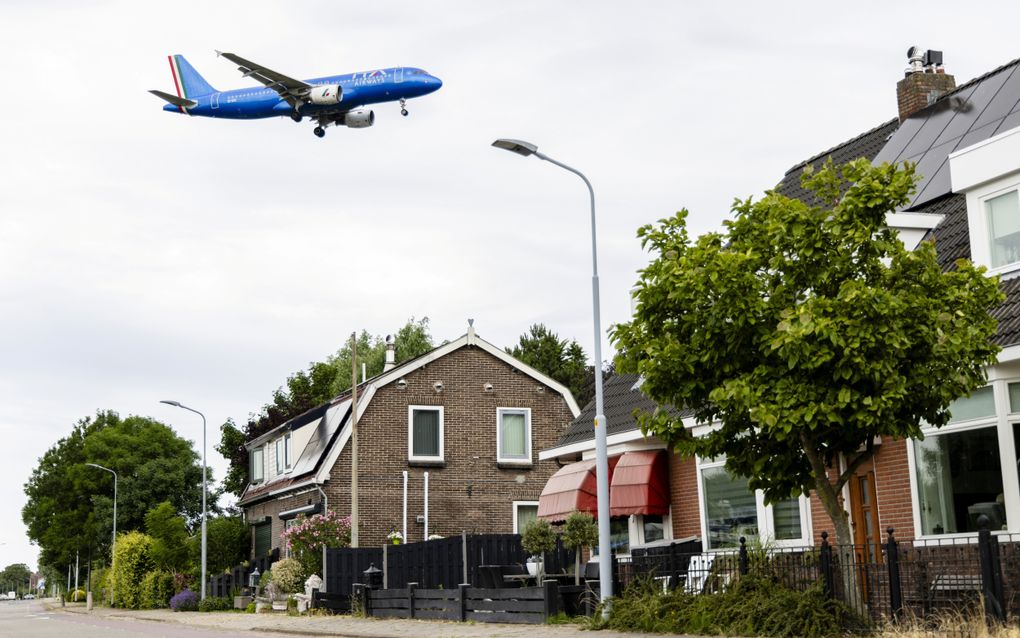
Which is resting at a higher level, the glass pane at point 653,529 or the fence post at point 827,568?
the glass pane at point 653,529

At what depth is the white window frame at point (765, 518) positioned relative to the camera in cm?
2011

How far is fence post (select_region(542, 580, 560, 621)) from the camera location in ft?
66.7

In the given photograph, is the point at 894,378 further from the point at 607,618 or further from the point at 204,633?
the point at 204,633

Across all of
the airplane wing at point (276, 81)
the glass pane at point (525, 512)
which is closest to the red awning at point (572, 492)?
the glass pane at point (525, 512)

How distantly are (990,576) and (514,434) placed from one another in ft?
88.6

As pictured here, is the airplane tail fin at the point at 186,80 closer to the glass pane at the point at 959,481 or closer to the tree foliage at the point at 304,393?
the tree foliage at the point at 304,393

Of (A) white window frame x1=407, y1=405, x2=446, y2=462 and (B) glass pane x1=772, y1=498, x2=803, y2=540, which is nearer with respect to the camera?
(B) glass pane x1=772, y1=498, x2=803, y2=540

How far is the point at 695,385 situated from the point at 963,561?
3.88 meters

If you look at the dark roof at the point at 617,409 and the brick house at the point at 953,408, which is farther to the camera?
the dark roof at the point at 617,409

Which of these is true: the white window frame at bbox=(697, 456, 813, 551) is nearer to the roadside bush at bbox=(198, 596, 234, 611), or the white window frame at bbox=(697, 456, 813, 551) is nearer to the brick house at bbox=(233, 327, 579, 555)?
the brick house at bbox=(233, 327, 579, 555)

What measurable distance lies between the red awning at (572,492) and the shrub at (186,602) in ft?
65.6

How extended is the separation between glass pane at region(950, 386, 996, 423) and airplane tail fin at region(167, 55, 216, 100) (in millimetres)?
37157

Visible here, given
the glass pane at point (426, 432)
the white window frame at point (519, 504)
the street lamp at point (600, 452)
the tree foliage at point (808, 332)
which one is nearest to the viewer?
the tree foliage at point (808, 332)

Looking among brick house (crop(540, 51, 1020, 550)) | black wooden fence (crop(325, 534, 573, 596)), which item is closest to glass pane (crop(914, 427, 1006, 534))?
brick house (crop(540, 51, 1020, 550))
